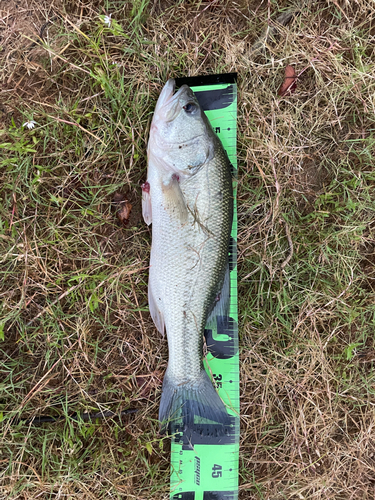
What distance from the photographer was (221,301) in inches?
94.8

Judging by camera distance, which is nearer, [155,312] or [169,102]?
[169,102]

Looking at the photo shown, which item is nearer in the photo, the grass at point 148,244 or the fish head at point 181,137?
the fish head at point 181,137

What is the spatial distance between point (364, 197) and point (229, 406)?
2.00m

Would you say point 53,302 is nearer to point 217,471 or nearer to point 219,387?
point 219,387

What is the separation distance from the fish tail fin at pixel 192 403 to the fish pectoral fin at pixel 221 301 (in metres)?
0.40

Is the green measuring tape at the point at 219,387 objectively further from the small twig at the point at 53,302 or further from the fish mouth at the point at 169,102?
the small twig at the point at 53,302

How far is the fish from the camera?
2.21 m

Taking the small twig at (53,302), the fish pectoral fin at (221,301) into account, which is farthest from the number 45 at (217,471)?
the small twig at (53,302)

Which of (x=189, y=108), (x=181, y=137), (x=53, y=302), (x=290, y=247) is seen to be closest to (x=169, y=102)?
(x=189, y=108)

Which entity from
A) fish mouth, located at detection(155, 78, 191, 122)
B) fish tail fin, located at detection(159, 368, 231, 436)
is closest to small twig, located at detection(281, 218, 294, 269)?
fish tail fin, located at detection(159, 368, 231, 436)

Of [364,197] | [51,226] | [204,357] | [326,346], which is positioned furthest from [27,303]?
[364,197]

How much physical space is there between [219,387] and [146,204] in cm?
151

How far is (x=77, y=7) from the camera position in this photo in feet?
8.17

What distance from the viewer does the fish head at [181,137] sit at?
2211 mm
